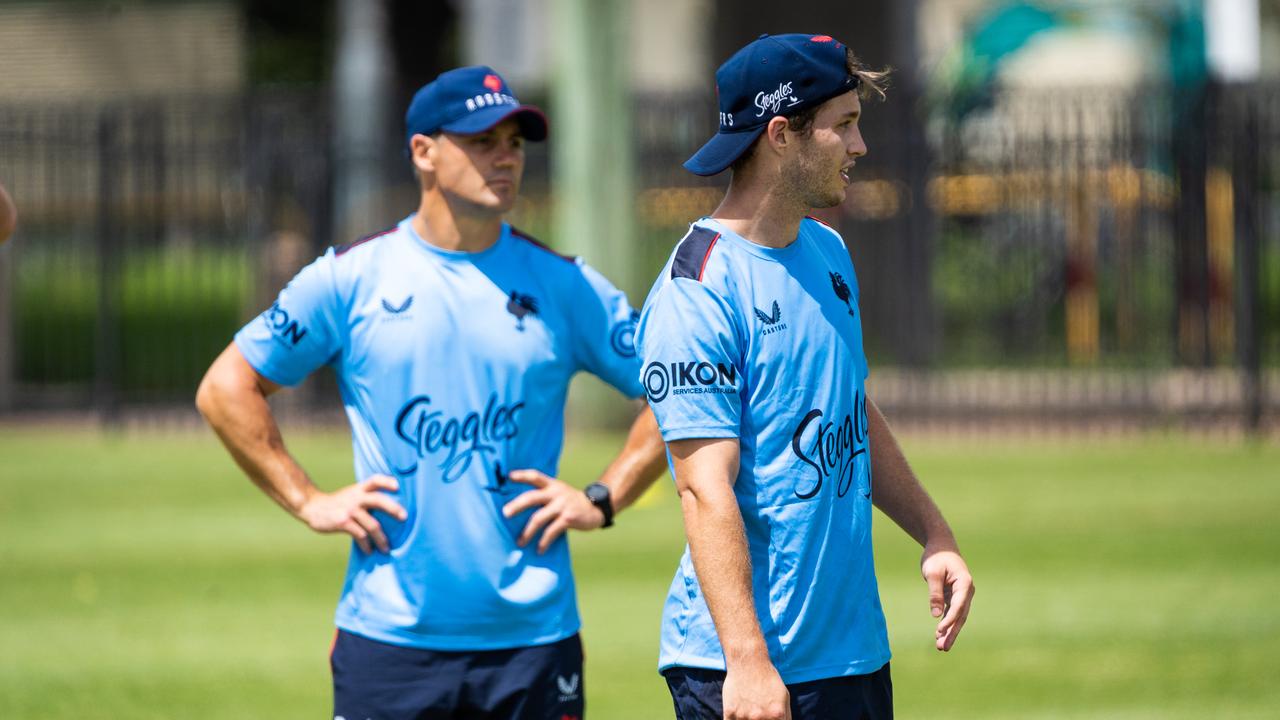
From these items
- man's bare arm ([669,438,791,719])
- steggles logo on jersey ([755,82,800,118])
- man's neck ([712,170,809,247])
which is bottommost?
man's bare arm ([669,438,791,719])

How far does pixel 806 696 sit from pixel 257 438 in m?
2.00

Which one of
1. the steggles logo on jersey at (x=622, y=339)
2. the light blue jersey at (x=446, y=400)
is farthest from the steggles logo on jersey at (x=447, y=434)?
the steggles logo on jersey at (x=622, y=339)

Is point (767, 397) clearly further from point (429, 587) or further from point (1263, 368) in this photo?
point (1263, 368)

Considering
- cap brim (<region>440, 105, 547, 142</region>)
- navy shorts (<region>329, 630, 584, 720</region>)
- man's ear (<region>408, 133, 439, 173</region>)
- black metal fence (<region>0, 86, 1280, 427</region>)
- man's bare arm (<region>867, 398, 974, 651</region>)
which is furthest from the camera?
black metal fence (<region>0, 86, 1280, 427</region>)

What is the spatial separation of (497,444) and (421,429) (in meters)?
0.21

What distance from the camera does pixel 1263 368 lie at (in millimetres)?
18938

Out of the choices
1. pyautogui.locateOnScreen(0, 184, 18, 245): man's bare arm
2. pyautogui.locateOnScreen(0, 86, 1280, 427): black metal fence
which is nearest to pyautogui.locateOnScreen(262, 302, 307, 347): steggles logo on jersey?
pyautogui.locateOnScreen(0, 184, 18, 245): man's bare arm

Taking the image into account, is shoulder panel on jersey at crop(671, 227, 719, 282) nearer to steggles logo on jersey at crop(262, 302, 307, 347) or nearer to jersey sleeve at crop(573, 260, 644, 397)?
jersey sleeve at crop(573, 260, 644, 397)

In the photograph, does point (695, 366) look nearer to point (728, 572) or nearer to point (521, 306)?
point (728, 572)

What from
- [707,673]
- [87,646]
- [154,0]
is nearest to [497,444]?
[707,673]

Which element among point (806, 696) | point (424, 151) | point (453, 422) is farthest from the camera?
point (424, 151)

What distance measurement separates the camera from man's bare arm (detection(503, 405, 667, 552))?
15.2 ft

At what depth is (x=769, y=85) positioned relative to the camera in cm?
357

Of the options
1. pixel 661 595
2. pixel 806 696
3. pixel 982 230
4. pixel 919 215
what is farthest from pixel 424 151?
pixel 982 230
